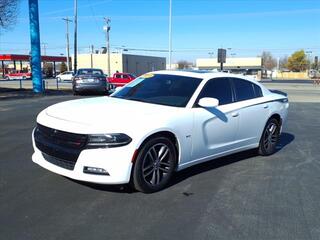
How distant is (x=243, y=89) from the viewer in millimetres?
6707

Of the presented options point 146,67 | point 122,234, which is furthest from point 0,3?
point 146,67

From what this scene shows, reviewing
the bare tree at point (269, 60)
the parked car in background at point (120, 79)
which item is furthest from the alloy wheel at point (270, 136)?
the bare tree at point (269, 60)

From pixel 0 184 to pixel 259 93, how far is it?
4.62 m

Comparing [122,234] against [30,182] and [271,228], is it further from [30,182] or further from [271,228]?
[30,182]

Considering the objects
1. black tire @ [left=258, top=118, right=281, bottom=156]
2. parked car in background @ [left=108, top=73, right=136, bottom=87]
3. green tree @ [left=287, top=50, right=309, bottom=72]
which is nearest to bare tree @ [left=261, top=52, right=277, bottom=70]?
green tree @ [left=287, top=50, right=309, bottom=72]

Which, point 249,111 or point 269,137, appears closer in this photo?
point 249,111

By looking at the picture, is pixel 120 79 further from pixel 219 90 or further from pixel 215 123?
pixel 215 123

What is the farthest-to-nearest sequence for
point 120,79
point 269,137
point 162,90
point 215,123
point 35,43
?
point 120,79, point 35,43, point 269,137, point 162,90, point 215,123

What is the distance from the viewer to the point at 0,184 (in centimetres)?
516

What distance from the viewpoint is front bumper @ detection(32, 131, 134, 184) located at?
4.48 m

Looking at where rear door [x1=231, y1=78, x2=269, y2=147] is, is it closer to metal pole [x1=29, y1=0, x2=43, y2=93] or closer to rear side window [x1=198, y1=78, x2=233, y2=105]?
rear side window [x1=198, y1=78, x2=233, y2=105]

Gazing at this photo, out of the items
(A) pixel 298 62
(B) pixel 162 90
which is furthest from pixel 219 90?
(A) pixel 298 62

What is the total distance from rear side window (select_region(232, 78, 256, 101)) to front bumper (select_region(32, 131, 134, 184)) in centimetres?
268

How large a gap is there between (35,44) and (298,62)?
113162mm
